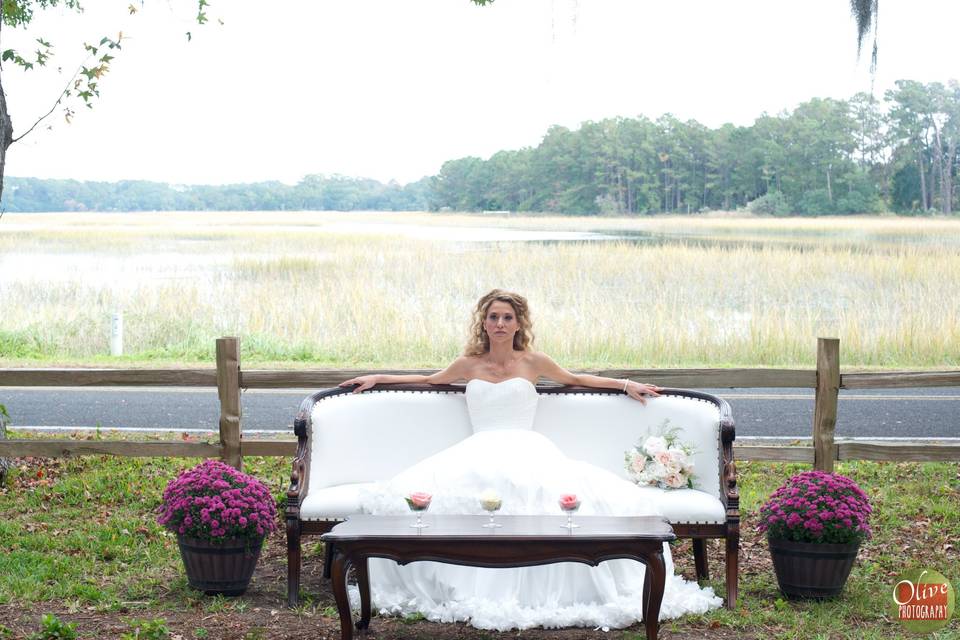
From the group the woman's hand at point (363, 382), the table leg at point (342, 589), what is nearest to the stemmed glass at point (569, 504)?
the table leg at point (342, 589)

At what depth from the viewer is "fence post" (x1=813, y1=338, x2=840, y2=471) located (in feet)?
20.3

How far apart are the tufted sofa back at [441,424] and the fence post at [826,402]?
1.06 m

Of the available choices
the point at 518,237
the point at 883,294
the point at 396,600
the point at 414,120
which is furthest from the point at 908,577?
the point at 414,120

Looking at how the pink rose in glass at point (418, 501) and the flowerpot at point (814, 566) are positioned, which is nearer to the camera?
A: the pink rose in glass at point (418, 501)

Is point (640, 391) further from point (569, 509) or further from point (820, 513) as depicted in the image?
point (569, 509)

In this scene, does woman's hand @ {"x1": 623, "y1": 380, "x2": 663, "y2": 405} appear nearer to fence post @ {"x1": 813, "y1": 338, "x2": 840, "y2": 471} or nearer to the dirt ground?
fence post @ {"x1": 813, "y1": 338, "x2": 840, "y2": 471}

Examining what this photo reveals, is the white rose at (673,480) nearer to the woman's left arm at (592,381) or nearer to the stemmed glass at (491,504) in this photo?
the woman's left arm at (592,381)

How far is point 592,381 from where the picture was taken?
575 centimetres

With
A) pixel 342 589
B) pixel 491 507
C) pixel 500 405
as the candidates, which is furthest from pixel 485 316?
pixel 342 589

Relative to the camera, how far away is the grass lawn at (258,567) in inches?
182


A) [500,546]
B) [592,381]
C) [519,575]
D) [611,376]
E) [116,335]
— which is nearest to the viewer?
[500,546]

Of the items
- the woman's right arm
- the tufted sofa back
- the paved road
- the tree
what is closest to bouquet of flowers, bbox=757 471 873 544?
the tufted sofa back

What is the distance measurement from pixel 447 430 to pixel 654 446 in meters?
1.16

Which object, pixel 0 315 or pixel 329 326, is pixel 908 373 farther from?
pixel 0 315
